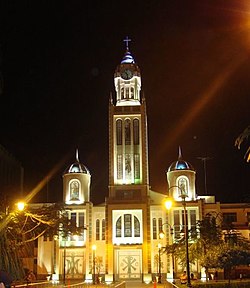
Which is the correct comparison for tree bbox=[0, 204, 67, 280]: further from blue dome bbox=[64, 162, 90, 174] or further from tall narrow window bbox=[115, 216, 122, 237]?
blue dome bbox=[64, 162, 90, 174]

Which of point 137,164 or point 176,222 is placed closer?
point 176,222

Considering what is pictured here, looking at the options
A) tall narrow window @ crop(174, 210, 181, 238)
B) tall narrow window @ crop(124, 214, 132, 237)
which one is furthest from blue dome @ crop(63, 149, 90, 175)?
tall narrow window @ crop(174, 210, 181, 238)

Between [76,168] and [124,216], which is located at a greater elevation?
[76,168]

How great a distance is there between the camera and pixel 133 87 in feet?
252

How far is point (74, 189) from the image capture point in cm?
7338

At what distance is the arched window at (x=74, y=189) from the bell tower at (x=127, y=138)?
4.85m

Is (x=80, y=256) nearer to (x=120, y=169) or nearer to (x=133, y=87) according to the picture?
(x=120, y=169)

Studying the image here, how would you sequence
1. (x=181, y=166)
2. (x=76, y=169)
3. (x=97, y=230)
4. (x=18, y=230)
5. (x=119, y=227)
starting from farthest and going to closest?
(x=76, y=169) < (x=181, y=166) < (x=97, y=230) < (x=119, y=227) < (x=18, y=230)

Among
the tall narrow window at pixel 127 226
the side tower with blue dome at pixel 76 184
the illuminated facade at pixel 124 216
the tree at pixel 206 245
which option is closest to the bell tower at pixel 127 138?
the illuminated facade at pixel 124 216

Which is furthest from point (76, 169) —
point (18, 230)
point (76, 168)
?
point (18, 230)

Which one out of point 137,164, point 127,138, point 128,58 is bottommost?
point 137,164

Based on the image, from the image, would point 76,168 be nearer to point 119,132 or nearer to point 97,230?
point 119,132

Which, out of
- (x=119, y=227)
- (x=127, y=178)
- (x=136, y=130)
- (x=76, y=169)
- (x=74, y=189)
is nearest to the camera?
(x=119, y=227)

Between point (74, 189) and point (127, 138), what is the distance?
10066mm
